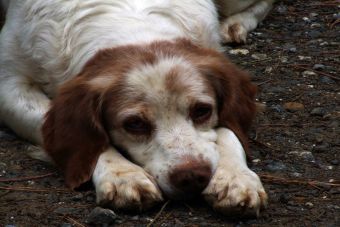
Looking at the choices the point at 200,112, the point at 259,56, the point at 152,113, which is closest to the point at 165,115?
the point at 152,113

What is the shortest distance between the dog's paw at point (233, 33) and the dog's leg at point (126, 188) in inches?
94.7

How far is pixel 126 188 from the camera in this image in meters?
3.71

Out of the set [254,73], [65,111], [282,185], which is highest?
[65,111]

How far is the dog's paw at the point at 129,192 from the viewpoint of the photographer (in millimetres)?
3703

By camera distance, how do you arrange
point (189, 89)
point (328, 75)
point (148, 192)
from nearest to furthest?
1. point (148, 192)
2. point (189, 89)
3. point (328, 75)

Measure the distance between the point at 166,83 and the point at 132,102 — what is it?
6.6 inches

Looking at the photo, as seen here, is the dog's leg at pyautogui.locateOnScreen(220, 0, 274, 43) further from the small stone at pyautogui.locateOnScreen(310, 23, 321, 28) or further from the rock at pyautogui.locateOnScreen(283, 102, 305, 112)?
the rock at pyautogui.locateOnScreen(283, 102, 305, 112)

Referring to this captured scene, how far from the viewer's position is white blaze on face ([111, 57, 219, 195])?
3803 millimetres

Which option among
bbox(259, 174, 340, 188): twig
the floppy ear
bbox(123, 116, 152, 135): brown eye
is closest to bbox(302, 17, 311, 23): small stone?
bbox(259, 174, 340, 188): twig

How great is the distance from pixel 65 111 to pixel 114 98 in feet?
0.84

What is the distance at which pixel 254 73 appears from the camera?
5641mm

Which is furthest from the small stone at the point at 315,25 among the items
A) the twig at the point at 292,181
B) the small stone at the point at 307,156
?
the twig at the point at 292,181

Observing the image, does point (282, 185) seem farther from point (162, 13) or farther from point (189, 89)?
point (162, 13)

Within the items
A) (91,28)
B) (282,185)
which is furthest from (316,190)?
(91,28)
